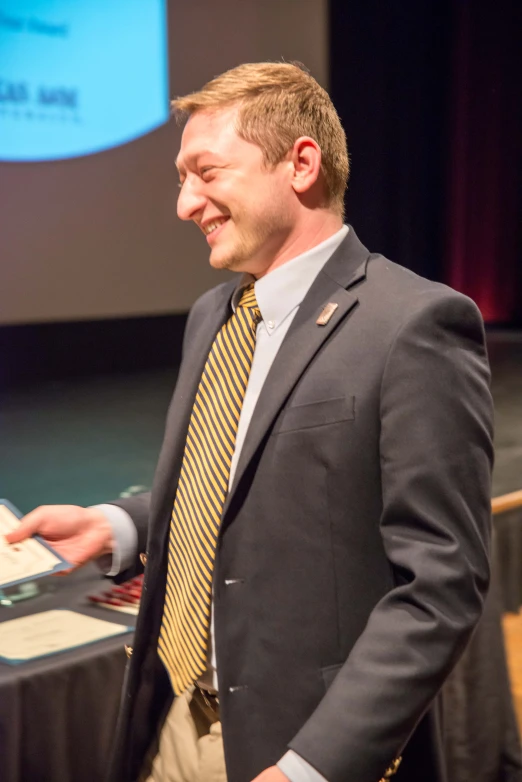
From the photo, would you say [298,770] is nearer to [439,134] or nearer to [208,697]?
[208,697]

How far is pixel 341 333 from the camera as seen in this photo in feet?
3.15

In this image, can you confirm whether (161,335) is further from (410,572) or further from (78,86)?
(410,572)

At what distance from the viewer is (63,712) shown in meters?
1.44

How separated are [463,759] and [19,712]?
1069 mm

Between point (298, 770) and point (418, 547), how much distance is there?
254 mm

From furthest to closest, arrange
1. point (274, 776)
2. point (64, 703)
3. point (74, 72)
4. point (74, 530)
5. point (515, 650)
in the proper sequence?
point (74, 72), point (515, 650), point (64, 703), point (74, 530), point (274, 776)

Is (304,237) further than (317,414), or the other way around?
(304,237)

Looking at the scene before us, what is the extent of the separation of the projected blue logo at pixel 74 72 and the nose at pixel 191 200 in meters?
3.42

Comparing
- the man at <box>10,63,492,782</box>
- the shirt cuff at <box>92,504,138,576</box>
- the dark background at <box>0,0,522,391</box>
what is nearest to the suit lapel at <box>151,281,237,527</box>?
the man at <box>10,63,492,782</box>

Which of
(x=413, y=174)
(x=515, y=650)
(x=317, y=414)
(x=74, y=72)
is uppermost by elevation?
(x=74, y=72)

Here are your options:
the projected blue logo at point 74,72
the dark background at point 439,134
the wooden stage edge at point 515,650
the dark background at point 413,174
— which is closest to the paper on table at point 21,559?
the wooden stage edge at point 515,650

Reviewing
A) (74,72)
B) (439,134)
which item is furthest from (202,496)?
(439,134)

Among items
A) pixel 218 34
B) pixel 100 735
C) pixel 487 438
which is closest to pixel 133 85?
pixel 218 34

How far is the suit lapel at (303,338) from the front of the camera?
3.12ft
